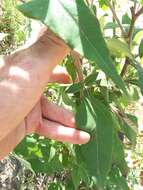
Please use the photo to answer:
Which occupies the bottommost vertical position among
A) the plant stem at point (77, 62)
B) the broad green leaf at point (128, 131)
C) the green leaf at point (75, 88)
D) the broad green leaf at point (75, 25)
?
the broad green leaf at point (128, 131)

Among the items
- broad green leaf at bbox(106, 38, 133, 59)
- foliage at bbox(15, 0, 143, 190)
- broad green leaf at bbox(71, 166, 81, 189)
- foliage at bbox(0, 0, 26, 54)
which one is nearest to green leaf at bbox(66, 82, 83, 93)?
foliage at bbox(15, 0, 143, 190)

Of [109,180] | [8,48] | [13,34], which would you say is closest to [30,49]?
[109,180]

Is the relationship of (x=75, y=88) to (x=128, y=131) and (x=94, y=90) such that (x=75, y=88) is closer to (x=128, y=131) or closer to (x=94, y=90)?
(x=94, y=90)

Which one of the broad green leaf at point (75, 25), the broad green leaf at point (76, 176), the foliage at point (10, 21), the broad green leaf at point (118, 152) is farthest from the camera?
the foliage at point (10, 21)

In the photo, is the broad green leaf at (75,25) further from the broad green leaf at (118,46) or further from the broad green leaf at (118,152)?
the broad green leaf at (118,152)

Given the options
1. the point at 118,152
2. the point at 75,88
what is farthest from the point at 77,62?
the point at 118,152

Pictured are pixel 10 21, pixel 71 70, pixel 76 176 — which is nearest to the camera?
pixel 71 70

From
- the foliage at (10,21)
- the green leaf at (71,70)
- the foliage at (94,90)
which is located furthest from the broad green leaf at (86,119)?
the foliage at (10,21)
